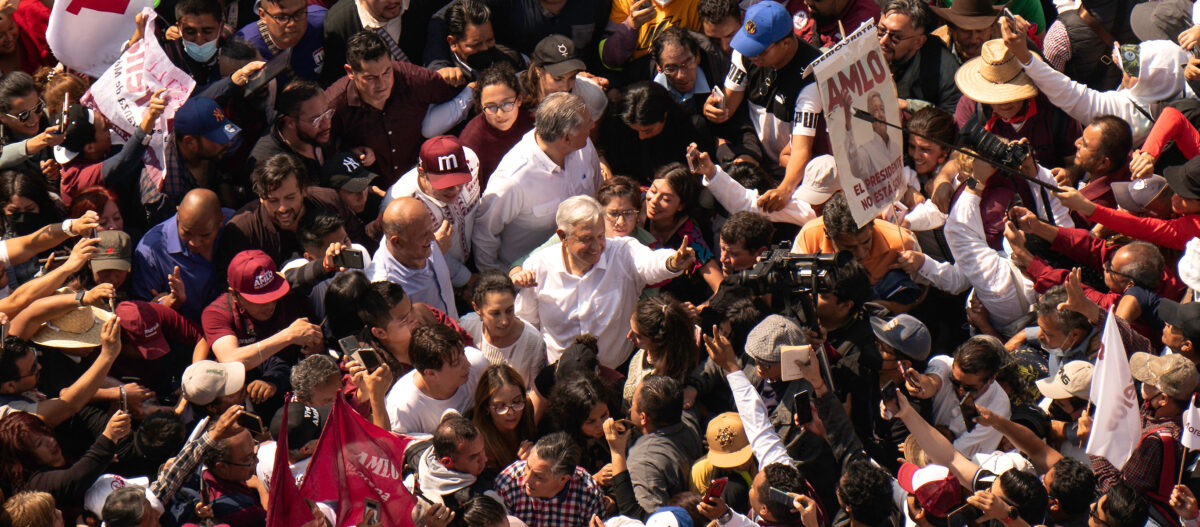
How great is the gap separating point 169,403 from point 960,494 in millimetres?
4100

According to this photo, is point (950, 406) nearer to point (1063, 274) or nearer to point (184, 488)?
point (1063, 274)

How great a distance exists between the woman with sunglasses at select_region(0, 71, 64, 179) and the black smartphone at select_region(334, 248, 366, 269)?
1991 millimetres

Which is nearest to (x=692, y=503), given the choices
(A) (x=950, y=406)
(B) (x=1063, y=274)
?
(A) (x=950, y=406)

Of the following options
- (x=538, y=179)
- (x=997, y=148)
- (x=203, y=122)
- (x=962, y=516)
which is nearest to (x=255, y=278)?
(x=203, y=122)

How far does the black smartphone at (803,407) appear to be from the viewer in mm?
7699

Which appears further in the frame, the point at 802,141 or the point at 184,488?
the point at 802,141

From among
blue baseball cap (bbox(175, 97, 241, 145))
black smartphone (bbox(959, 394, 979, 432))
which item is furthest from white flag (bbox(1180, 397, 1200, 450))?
blue baseball cap (bbox(175, 97, 241, 145))

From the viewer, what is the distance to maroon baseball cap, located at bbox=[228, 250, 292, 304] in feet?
27.6

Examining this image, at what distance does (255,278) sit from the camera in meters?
8.40

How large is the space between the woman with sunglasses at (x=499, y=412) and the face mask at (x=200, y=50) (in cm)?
306

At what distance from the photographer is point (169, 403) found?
865 centimetres

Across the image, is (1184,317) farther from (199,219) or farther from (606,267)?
(199,219)

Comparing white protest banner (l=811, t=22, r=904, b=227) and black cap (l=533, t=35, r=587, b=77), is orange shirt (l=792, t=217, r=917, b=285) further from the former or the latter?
black cap (l=533, t=35, r=587, b=77)

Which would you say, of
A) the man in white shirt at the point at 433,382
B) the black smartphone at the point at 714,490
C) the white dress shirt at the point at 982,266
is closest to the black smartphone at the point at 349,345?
the man in white shirt at the point at 433,382
